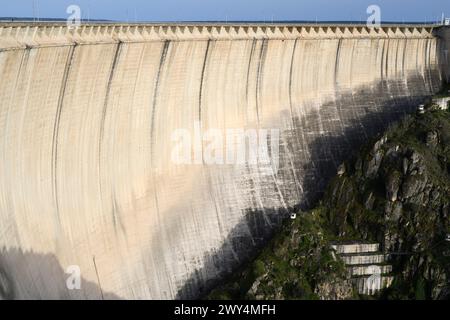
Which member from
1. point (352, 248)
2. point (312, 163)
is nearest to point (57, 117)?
point (352, 248)

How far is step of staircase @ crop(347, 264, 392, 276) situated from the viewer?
1538 inches

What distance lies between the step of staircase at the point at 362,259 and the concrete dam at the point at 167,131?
514 centimetres

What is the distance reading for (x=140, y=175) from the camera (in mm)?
41250

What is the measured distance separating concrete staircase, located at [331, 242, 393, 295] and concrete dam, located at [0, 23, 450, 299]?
16.3ft

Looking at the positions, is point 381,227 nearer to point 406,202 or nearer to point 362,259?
point 406,202

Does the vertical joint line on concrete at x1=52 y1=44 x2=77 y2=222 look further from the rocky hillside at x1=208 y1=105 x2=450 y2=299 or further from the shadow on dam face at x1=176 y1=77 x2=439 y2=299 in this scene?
the rocky hillside at x1=208 y1=105 x2=450 y2=299

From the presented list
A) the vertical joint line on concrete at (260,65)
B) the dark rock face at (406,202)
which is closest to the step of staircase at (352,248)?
the dark rock face at (406,202)

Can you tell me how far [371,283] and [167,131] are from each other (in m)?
13.6

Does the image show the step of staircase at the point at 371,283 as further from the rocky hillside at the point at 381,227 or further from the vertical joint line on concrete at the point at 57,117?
the vertical joint line on concrete at the point at 57,117

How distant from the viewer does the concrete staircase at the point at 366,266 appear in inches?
1532

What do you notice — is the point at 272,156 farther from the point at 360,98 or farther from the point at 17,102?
the point at 17,102

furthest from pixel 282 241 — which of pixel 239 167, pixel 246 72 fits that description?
pixel 246 72

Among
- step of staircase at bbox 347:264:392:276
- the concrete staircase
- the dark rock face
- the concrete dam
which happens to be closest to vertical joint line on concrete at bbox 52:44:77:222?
the concrete dam
